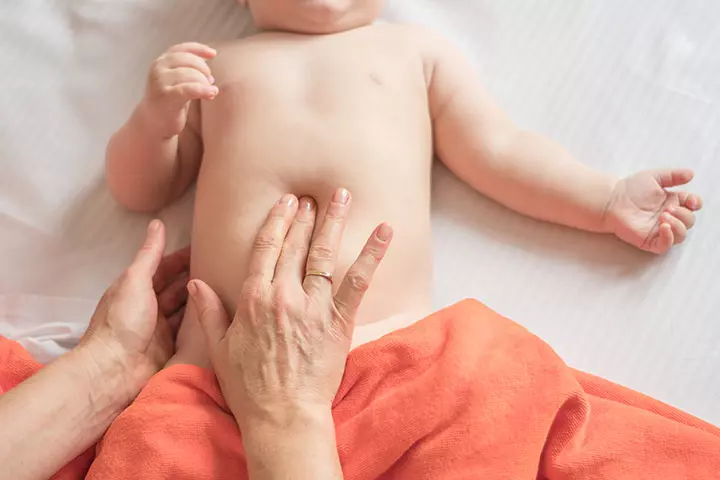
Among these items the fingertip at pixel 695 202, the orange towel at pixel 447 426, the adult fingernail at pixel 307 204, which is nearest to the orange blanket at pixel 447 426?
the orange towel at pixel 447 426

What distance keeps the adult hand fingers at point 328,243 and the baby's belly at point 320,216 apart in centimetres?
4

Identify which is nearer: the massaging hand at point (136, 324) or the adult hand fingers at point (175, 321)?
the massaging hand at point (136, 324)

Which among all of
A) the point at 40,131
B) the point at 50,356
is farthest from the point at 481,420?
the point at 40,131

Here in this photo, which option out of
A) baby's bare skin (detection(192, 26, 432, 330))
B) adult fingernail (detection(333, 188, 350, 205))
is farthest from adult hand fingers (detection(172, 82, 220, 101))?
adult fingernail (detection(333, 188, 350, 205))

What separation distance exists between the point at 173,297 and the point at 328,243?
1.01 ft


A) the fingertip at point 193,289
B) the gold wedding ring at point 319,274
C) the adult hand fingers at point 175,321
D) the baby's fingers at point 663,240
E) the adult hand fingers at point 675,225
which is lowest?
the adult hand fingers at point 175,321

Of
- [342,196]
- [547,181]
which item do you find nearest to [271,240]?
[342,196]

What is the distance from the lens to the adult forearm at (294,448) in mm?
731

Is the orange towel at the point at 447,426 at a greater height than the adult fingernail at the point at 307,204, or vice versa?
the adult fingernail at the point at 307,204

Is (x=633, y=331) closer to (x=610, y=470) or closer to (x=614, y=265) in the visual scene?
(x=614, y=265)

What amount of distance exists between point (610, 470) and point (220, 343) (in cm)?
48

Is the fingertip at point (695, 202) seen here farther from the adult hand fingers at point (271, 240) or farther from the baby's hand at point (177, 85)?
the baby's hand at point (177, 85)

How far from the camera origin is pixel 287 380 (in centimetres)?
80

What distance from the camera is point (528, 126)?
1.13m
